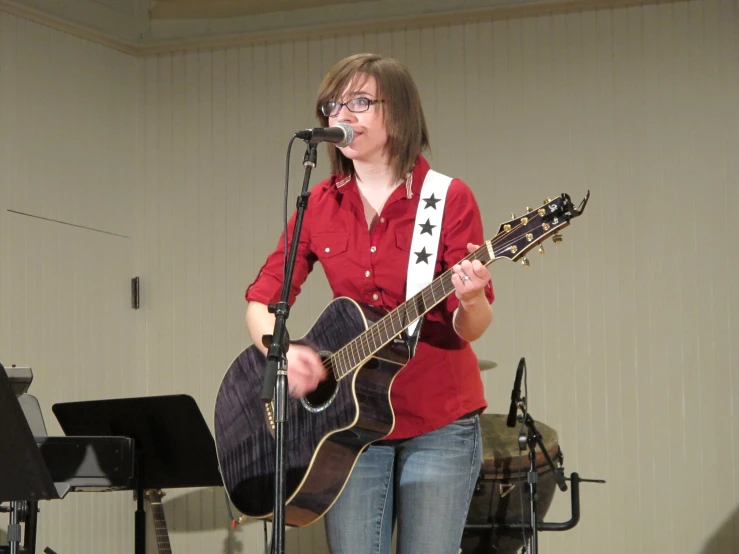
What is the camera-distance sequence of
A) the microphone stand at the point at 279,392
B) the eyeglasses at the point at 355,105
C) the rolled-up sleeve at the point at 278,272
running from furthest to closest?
1. the rolled-up sleeve at the point at 278,272
2. the eyeglasses at the point at 355,105
3. the microphone stand at the point at 279,392

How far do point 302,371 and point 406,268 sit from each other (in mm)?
399

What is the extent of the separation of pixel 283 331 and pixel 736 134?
13.5 feet

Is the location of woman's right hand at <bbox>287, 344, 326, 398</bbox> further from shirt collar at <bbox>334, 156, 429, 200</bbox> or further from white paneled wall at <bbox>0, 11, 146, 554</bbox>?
white paneled wall at <bbox>0, 11, 146, 554</bbox>

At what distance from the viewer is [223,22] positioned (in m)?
6.64

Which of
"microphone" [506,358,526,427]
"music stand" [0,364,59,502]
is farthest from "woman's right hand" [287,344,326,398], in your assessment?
"microphone" [506,358,526,427]

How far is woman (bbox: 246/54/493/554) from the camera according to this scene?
103 inches

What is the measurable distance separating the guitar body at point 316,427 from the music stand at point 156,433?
4.00ft

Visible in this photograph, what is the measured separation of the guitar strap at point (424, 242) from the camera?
2.73 meters

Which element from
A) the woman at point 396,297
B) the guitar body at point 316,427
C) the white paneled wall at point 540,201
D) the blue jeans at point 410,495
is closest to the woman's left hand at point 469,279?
the woman at point 396,297

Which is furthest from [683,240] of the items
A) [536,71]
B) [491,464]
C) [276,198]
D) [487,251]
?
[487,251]

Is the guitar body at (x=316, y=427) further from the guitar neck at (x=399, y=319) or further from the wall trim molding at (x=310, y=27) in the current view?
the wall trim molding at (x=310, y=27)

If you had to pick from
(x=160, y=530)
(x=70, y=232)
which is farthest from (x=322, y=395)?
(x=70, y=232)

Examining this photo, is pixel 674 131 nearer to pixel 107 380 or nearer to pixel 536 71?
pixel 536 71

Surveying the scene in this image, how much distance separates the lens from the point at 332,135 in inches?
104
